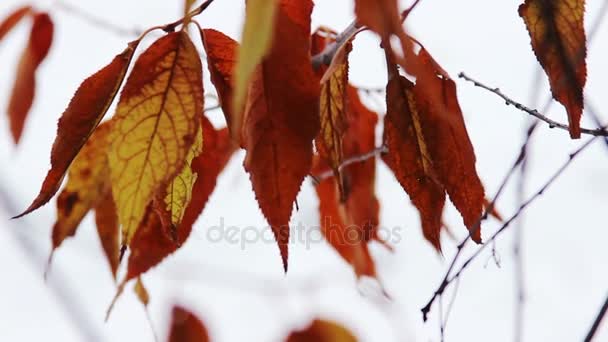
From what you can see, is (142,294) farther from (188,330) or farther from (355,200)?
(355,200)

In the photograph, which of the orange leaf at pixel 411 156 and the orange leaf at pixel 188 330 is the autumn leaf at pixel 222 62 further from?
the orange leaf at pixel 188 330

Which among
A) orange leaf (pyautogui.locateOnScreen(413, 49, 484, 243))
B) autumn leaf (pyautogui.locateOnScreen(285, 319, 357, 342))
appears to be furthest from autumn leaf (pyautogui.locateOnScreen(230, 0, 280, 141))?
autumn leaf (pyautogui.locateOnScreen(285, 319, 357, 342))

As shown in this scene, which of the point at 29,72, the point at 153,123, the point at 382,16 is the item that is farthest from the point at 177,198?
the point at 29,72

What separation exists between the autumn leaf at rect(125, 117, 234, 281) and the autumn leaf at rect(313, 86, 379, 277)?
134 mm

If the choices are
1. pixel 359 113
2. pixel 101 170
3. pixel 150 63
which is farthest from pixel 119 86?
pixel 359 113

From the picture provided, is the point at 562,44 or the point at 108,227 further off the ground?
the point at 562,44

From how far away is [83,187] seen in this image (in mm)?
543

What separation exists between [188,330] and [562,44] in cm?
33

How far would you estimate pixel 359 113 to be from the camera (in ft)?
2.28

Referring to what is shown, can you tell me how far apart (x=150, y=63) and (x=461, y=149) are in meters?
0.15

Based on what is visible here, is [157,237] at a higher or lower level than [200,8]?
lower

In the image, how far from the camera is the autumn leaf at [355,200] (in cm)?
64

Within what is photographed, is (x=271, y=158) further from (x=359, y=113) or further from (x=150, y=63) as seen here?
(x=359, y=113)

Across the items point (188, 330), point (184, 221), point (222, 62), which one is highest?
point (222, 62)
